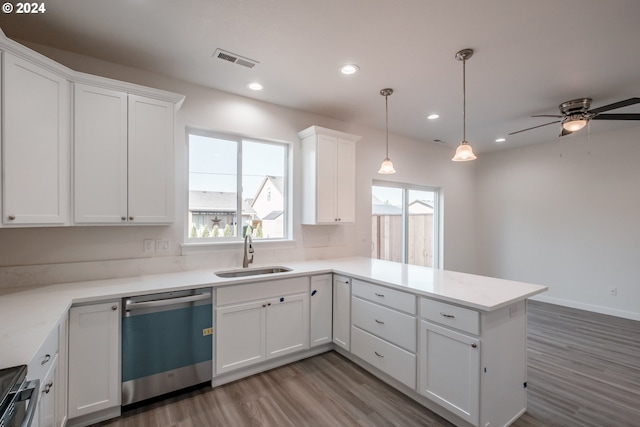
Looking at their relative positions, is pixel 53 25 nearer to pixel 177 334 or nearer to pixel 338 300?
pixel 177 334

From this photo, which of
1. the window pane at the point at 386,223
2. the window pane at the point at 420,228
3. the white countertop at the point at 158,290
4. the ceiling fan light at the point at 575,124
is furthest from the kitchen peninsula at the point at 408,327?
the window pane at the point at 420,228

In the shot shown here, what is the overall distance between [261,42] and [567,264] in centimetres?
574

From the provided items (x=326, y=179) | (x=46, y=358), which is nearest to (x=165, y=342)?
(x=46, y=358)

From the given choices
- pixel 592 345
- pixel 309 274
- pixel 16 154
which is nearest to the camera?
pixel 16 154

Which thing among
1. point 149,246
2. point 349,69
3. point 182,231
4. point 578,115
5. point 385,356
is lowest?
point 385,356

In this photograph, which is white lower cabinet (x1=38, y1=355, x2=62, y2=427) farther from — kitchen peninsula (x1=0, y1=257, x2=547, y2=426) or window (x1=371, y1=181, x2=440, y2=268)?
window (x1=371, y1=181, x2=440, y2=268)

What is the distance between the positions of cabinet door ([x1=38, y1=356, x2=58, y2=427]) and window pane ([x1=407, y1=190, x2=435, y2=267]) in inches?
181

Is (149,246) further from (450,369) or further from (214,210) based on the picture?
(450,369)

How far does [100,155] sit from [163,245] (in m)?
0.95

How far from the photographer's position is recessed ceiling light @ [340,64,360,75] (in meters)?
2.59

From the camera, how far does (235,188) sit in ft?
10.8

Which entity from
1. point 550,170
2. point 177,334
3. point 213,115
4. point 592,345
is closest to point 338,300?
point 177,334

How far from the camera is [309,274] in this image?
2934 millimetres

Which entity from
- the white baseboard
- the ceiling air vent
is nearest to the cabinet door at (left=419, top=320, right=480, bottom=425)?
the ceiling air vent
